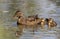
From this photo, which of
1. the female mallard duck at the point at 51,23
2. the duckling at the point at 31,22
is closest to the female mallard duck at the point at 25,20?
the duckling at the point at 31,22

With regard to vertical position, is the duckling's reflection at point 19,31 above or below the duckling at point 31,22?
below

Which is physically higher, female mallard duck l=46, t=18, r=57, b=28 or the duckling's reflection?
female mallard duck l=46, t=18, r=57, b=28

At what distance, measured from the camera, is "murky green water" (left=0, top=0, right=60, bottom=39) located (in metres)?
2.91

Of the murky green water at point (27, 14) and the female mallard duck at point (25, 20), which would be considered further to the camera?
the female mallard duck at point (25, 20)

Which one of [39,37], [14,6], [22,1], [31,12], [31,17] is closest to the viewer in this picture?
[39,37]

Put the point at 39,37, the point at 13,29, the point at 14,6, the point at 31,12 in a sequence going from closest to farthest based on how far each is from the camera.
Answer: the point at 39,37, the point at 13,29, the point at 31,12, the point at 14,6

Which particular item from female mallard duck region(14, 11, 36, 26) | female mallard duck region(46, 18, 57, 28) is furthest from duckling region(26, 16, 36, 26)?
female mallard duck region(46, 18, 57, 28)

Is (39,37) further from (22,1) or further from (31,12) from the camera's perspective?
(22,1)

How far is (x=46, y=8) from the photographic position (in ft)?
12.5

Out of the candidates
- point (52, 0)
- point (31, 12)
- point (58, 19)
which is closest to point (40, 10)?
point (31, 12)

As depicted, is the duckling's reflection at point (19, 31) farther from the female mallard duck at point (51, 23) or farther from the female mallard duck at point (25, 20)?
the female mallard duck at point (51, 23)

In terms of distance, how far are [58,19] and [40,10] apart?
0.40m

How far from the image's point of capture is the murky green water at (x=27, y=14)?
2.91 metres

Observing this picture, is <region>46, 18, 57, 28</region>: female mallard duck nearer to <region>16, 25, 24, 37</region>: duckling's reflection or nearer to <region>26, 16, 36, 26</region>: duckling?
<region>26, 16, 36, 26</region>: duckling
